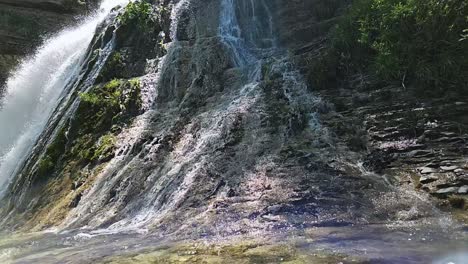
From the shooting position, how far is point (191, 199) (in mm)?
8875

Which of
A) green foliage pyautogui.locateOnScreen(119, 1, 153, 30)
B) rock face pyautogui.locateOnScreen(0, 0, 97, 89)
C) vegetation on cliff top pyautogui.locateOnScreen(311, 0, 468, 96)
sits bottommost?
vegetation on cliff top pyautogui.locateOnScreen(311, 0, 468, 96)

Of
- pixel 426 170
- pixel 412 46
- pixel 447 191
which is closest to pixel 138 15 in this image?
pixel 412 46

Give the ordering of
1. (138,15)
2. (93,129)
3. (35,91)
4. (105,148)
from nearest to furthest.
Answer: (105,148) < (93,129) < (138,15) < (35,91)

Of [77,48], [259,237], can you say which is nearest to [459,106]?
[259,237]

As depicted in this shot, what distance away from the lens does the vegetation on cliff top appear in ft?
31.1

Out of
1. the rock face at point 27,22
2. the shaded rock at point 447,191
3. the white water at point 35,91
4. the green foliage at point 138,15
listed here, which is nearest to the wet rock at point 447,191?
the shaded rock at point 447,191

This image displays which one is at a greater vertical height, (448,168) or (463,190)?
(448,168)

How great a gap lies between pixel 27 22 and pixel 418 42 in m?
24.1

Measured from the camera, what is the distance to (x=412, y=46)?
32.9 feet

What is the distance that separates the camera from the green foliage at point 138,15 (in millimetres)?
16984

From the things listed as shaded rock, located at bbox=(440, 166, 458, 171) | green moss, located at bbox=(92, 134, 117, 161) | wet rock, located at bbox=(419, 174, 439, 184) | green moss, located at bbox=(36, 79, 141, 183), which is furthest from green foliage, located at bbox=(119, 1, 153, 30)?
shaded rock, located at bbox=(440, 166, 458, 171)

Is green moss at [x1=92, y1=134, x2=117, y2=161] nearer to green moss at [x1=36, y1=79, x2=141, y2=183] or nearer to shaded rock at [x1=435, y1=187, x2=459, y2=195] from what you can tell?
green moss at [x1=36, y1=79, x2=141, y2=183]

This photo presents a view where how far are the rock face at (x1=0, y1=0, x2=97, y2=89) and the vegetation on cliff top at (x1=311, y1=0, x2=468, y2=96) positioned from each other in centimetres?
2038

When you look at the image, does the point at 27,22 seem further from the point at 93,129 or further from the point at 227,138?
the point at 227,138
